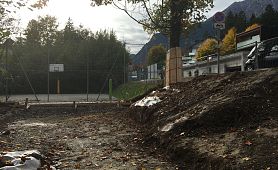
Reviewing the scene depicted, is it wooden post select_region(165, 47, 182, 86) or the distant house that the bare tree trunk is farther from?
the distant house

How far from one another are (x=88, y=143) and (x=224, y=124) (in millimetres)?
3724

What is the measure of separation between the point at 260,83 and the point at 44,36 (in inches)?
2174

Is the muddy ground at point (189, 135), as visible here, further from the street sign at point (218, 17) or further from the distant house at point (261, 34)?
the distant house at point (261, 34)

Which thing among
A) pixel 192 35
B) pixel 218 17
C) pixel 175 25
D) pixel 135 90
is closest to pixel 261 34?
pixel 192 35

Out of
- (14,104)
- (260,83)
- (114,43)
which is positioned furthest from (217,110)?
(114,43)

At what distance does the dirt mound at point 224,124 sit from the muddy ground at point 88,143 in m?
0.52

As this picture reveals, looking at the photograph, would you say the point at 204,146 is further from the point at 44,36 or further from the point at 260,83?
the point at 44,36

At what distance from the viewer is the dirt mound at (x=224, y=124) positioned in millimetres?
6621

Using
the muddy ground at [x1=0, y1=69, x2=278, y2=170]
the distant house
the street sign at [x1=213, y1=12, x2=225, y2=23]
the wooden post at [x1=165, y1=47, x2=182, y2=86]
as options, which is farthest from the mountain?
the muddy ground at [x1=0, y1=69, x2=278, y2=170]

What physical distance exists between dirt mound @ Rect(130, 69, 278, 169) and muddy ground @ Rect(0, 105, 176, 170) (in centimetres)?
52

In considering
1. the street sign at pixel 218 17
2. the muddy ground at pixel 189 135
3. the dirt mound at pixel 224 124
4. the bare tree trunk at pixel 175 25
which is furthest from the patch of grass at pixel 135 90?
the dirt mound at pixel 224 124

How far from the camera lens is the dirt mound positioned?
6621 mm

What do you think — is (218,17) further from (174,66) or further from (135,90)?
(135,90)

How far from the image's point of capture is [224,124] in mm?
8625
